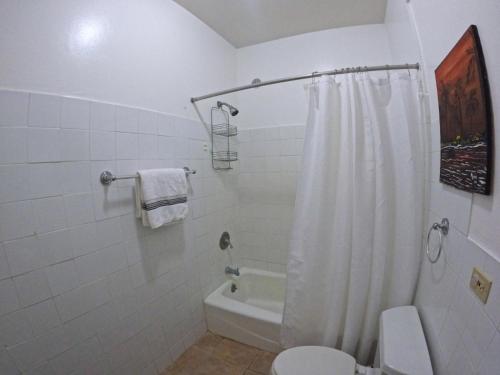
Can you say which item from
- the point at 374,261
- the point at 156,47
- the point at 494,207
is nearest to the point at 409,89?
the point at 494,207

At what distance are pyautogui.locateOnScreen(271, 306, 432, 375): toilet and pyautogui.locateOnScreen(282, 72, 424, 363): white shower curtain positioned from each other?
176 millimetres

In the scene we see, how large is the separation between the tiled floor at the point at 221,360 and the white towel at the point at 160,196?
1033 millimetres

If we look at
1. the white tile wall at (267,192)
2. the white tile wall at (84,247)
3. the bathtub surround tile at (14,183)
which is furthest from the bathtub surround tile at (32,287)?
the white tile wall at (267,192)

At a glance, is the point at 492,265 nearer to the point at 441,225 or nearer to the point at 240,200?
the point at 441,225

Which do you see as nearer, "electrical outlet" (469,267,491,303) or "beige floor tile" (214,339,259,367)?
"electrical outlet" (469,267,491,303)

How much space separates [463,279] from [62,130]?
162 centimetres

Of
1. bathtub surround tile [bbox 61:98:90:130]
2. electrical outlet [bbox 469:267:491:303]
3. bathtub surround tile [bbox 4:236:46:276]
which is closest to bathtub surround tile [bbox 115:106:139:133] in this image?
bathtub surround tile [bbox 61:98:90:130]

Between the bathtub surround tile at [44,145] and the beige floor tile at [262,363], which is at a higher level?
the bathtub surround tile at [44,145]

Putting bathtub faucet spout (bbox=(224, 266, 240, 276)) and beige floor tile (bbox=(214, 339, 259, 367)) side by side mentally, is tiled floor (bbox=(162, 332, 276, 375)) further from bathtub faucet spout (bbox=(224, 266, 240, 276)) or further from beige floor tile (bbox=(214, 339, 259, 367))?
bathtub faucet spout (bbox=(224, 266, 240, 276))

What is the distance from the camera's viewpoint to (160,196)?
4.13ft

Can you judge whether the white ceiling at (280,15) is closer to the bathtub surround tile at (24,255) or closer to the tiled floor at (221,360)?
the bathtub surround tile at (24,255)

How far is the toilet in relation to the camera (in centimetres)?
76

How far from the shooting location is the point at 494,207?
562 mm

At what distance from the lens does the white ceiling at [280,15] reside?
5.16 feet
